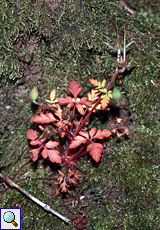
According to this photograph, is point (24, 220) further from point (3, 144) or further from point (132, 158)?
point (132, 158)

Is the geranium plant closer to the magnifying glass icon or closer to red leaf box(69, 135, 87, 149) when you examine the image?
red leaf box(69, 135, 87, 149)

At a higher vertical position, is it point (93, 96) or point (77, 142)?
point (93, 96)

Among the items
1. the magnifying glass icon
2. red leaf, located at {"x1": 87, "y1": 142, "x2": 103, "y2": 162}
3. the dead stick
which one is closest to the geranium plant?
red leaf, located at {"x1": 87, "y1": 142, "x2": 103, "y2": 162}

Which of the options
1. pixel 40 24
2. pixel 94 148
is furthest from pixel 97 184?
pixel 40 24

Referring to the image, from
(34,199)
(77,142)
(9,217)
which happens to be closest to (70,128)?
(77,142)

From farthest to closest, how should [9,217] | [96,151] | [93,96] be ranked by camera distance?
1. [9,217]
2. [93,96]
3. [96,151]

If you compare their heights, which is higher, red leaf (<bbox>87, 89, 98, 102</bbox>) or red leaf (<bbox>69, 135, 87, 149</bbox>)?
red leaf (<bbox>87, 89, 98, 102</bbox>)

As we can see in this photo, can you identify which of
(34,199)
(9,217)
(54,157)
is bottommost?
(9,217)

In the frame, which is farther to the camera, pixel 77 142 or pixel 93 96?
pixel 93 96

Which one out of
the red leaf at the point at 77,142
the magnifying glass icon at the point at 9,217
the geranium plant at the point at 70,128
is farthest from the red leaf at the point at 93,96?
the magnifying glass icon at the point at 9,217

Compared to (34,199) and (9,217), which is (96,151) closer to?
(34,199)

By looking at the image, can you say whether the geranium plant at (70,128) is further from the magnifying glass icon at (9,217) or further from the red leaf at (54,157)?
the magnifying glass icon at (9,217)
